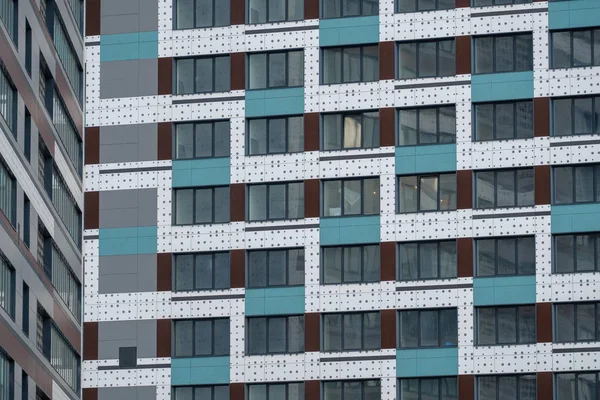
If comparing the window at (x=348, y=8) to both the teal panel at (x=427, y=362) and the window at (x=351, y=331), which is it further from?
the teal panel at (x=427, y=362)

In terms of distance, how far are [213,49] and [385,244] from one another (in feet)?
42.1

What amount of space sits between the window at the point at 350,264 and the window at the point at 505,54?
988cm

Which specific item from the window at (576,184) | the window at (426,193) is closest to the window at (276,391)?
the window at (426,193)

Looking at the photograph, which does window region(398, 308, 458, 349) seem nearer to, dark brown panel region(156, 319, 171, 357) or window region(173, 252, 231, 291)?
window region(173, 252, 231, 291)

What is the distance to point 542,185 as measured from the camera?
289 feet

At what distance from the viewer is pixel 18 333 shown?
75.3 m

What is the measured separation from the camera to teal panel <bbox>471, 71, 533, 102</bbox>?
3499 inches

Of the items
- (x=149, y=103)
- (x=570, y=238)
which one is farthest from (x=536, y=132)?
(x=149, y=103)

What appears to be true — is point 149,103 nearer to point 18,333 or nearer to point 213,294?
point 213,294

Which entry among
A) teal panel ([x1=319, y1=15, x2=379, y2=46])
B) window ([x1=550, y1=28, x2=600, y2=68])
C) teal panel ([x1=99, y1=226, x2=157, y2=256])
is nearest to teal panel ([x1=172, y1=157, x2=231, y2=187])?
teal panel ([x1=99, y1=226, x2=157, y2=256])

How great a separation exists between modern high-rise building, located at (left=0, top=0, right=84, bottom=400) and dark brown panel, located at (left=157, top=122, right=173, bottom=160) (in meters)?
3.94

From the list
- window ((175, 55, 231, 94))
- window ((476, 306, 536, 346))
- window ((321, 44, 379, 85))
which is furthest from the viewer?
window ((175, 55, 231, 94))

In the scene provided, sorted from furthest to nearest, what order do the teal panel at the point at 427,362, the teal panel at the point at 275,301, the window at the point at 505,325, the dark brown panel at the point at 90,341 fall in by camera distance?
the dark brown panel at the point at 90,341
the teal panel at the point at 275,301
the teal panel at the point at 427,362
the window at the point at 505,325

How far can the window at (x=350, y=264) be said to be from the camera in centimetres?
8919
